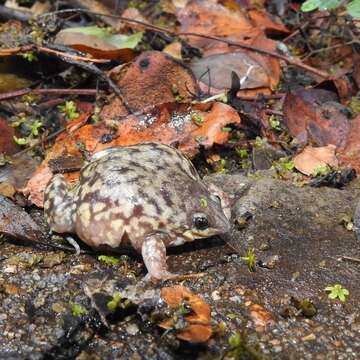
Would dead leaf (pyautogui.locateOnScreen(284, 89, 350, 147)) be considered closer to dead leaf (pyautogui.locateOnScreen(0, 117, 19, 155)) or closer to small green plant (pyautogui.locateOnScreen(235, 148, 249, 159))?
small green plant (pyautogui.locateOnScreen(235, 148, 249, 159))

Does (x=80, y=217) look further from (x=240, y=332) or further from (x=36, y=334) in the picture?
(x=240, y=332)

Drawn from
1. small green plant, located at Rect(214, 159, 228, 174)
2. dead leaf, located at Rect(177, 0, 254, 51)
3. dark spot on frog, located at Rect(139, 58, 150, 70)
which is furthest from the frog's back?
dead leaf, located at Rect(177, 0, 254, 51)

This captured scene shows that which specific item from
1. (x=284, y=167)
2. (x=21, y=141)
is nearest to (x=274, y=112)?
(x=284, y=167)

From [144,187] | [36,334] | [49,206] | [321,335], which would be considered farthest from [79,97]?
[321,335]

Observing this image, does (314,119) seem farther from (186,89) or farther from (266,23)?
(266,23)

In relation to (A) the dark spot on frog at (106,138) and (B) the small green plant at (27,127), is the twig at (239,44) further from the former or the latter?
(A) the dark spot on frog at (106,138)

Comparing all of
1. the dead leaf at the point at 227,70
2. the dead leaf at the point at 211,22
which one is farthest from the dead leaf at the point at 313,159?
the dead leaf at the point at 211,22

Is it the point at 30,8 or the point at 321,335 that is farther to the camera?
the point at 30,8
